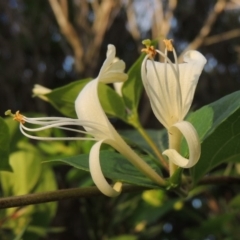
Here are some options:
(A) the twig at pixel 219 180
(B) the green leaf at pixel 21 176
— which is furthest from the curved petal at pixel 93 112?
(B) the green leaf at pixel 21 176

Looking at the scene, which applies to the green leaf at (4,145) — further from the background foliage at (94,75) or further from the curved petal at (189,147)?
the curved petal at (189,147)

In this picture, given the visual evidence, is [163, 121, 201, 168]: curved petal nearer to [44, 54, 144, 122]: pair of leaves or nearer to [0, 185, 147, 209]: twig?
[0, 185, 147, 209]: twig

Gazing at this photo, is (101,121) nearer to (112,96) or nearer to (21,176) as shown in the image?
(112,96)

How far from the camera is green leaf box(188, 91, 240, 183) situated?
16.0 inches

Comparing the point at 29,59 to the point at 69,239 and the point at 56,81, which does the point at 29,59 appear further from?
the point at 69,239

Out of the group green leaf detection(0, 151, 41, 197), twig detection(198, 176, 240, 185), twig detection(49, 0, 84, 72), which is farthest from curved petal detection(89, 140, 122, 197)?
twig detection(49, 0, 84, 72)

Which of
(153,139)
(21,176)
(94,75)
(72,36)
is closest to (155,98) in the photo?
(153,139)

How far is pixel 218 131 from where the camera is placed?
16.5 inches

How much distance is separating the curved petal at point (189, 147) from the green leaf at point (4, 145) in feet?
0.48

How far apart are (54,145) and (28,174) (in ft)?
0.64

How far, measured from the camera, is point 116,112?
571 millimetres

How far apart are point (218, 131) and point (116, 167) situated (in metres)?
0.09

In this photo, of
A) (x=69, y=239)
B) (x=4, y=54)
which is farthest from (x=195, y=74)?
(x=4, y=54)

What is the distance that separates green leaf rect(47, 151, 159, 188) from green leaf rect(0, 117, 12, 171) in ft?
0.20
